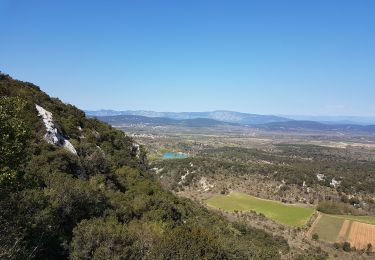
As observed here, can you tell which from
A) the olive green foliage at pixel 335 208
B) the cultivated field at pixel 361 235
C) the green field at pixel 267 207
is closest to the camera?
the cultivated field at pixel 361 235

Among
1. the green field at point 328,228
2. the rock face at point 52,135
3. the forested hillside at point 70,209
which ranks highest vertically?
the rock face at point 52,135

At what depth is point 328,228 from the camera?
76.7 m

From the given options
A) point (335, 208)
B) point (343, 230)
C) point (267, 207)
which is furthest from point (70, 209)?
point (335, 208)

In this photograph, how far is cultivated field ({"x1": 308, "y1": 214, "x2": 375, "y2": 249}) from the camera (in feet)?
227

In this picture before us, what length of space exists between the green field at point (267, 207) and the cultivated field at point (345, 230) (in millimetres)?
3842

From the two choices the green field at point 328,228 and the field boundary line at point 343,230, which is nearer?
the field boundary line at point 343,230

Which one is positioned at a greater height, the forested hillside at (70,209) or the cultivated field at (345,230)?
the forested hillside at (70,209)

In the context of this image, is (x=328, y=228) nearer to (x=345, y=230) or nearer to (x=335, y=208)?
(x=345, y=230)

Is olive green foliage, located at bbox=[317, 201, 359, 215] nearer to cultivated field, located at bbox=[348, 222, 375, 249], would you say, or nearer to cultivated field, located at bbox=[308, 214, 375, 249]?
cultivated field, located at bbox=[308, 214, 375, 249]

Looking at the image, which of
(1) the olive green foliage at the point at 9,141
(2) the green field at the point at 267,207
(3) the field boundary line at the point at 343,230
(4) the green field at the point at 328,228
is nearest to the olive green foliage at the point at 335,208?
(2) the green field at the point at 267,207

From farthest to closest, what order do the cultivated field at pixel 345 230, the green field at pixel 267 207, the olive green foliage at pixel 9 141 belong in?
1. the green field at pixel 267 207
2. the cultivated field at pixel 345 230
3. the olive green foliage at pixel 9 141

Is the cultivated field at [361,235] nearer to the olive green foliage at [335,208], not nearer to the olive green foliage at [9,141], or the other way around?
the olive green foliage at [335,208]

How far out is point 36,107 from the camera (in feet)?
110

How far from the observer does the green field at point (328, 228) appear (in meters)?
70.8
